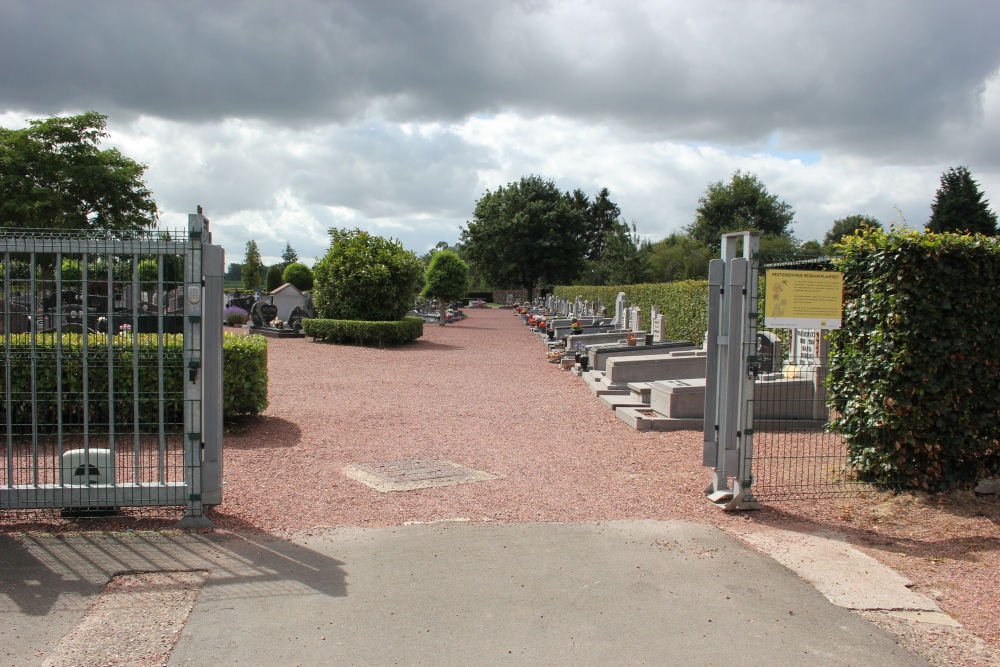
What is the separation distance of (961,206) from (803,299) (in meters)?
50.4

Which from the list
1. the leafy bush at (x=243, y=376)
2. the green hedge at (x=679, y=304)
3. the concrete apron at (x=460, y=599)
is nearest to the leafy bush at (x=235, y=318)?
the green hedge at (x=679, y=304)

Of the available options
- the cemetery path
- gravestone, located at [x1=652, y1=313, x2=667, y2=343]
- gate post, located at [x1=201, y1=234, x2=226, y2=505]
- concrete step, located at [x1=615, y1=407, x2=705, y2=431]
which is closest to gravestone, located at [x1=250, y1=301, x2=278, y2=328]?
gravestone, located at [x1=652, y1=313, x2=667, y2=343]

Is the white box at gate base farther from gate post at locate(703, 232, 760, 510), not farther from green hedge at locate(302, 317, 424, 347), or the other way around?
green hedge at locate(302, 317, 424, 347)

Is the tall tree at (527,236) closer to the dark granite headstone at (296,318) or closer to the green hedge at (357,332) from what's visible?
the dark granite headstone at (296,318)

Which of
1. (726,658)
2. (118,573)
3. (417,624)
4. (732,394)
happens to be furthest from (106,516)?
(732,394)

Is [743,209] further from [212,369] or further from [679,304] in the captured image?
[212,369]

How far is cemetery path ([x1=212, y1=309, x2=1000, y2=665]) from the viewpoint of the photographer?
17.5 ft

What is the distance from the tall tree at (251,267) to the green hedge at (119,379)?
7135 centimetres

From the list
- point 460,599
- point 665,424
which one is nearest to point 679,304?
point 665,424

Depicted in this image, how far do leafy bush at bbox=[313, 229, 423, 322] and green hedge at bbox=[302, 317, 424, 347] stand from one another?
44.2 inches

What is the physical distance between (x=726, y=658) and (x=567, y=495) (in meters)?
2.95

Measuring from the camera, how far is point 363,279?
2503 centimetres

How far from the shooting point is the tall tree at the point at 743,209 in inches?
2886

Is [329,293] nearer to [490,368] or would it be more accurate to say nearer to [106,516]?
[490,368]
